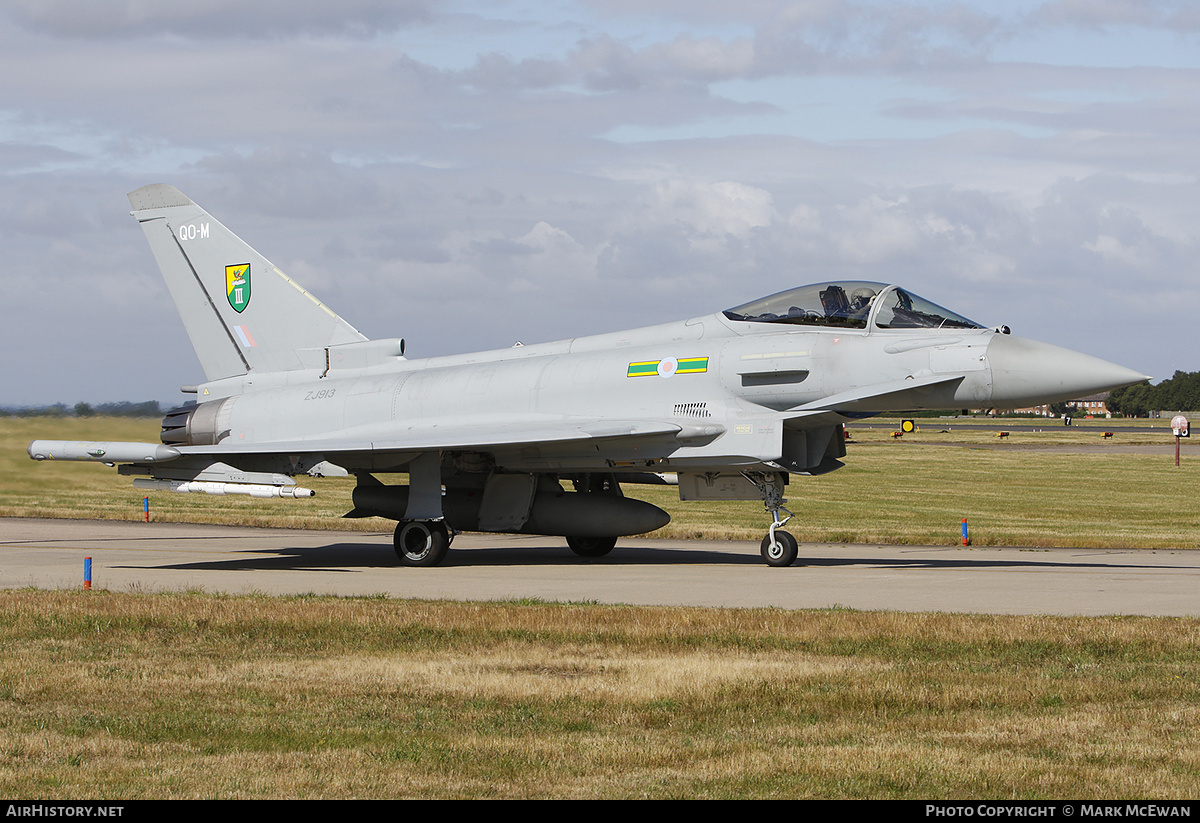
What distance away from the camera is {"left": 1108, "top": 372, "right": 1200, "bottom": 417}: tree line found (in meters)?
179

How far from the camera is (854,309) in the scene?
1559cm

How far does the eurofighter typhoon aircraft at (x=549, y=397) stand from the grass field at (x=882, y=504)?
268cm

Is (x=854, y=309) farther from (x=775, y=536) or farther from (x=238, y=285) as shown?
(x=238, y=285)

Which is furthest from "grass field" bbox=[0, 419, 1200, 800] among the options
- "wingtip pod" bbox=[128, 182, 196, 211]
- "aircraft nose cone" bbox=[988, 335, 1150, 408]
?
"wingtip pod" bbox=[128, 182, 196, 211]

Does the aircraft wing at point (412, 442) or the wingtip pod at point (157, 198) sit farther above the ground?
the wingtip pod at point (157, 198)

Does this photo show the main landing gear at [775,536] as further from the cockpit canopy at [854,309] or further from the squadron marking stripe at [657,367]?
the cockpit canopy at [854,309]

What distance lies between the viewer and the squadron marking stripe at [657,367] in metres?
16.2

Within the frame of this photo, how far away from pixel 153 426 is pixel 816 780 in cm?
1664

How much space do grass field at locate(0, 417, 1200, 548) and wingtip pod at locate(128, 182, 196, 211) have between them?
3732 mm

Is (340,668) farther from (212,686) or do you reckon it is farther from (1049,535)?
(1049,535)

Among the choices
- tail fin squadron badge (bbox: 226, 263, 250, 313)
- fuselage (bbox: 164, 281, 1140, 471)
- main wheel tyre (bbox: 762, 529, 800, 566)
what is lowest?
main wheel tyre (bbox: 762, 529, 800, 566)

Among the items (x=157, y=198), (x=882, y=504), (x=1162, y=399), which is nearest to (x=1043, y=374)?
(x=157, y=198)

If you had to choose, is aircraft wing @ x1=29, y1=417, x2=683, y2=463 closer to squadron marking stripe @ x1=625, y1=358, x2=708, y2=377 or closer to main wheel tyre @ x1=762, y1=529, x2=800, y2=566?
squadron marking stripe @ x1=625, y1=358, x2=708, y2=377

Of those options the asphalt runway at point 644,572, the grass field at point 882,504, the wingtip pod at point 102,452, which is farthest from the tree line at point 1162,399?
the wingtip pod at point 102,452
